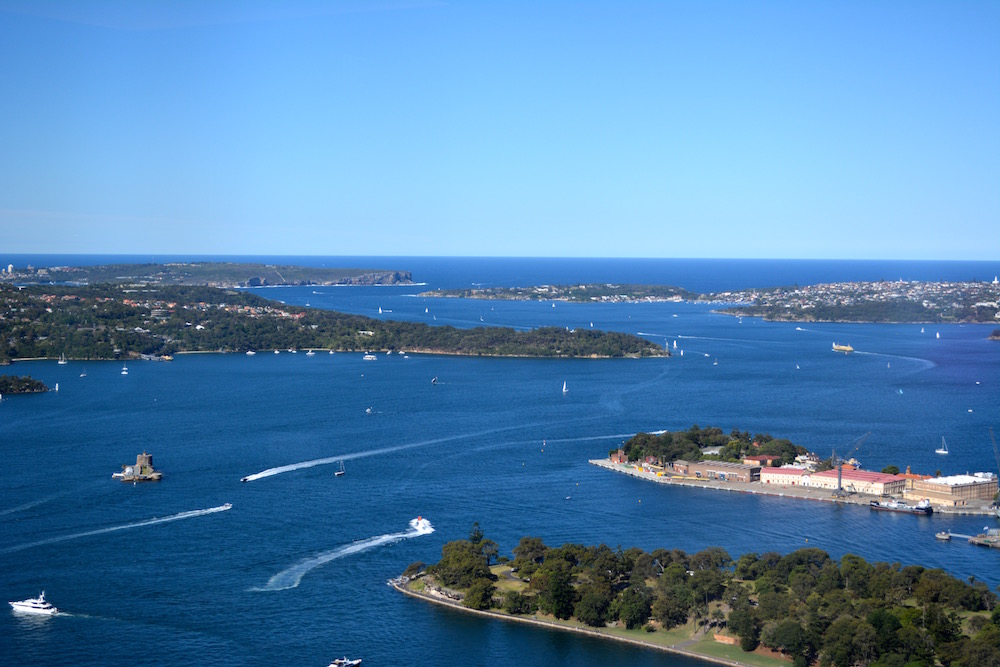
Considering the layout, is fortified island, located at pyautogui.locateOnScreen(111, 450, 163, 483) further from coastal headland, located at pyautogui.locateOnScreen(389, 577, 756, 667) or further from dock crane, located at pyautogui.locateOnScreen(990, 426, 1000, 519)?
dock crane, located at pyautogui.locateOnScreen(990, 426, 1000, 519)

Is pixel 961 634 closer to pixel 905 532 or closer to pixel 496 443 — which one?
pixel 905 532

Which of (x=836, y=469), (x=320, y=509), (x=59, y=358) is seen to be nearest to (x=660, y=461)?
(x=836, y=469)

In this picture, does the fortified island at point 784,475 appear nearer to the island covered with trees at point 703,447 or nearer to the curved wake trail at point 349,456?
the island covered with trees at point 703,447

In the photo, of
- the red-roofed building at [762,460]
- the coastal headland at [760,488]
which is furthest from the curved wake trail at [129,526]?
the red-roofed building at [762,460]

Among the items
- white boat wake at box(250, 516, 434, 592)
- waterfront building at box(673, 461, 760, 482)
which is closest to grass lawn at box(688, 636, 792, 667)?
white boat wake at box(250, 516, 434, 592)

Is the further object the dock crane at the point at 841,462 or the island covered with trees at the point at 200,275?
the island covered with trees at the point at 200,275
